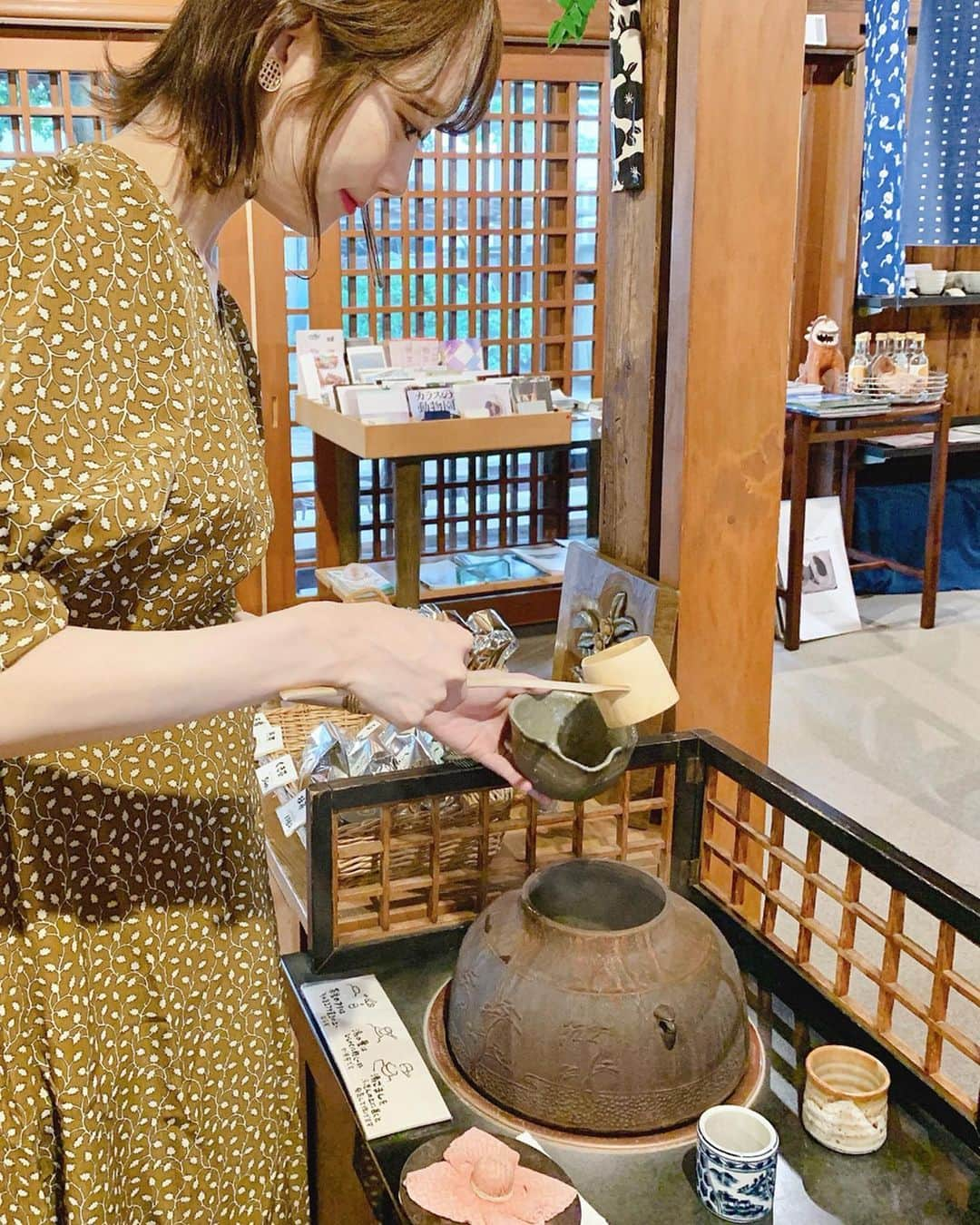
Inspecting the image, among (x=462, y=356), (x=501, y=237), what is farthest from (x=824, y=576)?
(x=501, y=237)

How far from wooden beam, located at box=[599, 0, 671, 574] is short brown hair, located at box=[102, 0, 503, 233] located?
0.80 meters

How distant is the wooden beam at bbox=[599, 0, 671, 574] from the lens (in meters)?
1.81

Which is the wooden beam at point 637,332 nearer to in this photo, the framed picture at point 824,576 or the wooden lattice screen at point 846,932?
the wooden lattice screen at point 846,932

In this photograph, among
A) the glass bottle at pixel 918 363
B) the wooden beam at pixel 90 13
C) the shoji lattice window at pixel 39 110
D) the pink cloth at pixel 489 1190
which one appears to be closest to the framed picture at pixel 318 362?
the shoji lattice window at pixel 39 110

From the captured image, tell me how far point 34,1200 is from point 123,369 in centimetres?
69

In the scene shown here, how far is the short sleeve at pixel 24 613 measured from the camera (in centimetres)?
81

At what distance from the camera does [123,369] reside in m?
0.93

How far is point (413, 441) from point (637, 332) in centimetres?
207

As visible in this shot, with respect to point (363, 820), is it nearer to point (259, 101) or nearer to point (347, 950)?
point (347, 950)

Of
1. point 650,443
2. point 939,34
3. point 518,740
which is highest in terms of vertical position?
point 939,34

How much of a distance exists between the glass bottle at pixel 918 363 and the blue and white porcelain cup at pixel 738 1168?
4.26m

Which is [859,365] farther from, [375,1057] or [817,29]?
[375,1057]

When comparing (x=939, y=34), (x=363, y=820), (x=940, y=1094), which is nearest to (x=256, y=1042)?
(x=363, y=820)

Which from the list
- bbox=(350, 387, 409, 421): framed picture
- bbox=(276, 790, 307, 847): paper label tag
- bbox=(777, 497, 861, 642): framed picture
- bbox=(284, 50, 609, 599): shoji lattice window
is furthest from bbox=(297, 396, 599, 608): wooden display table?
bbox=(276, 790, 307, 847): paper label tag
